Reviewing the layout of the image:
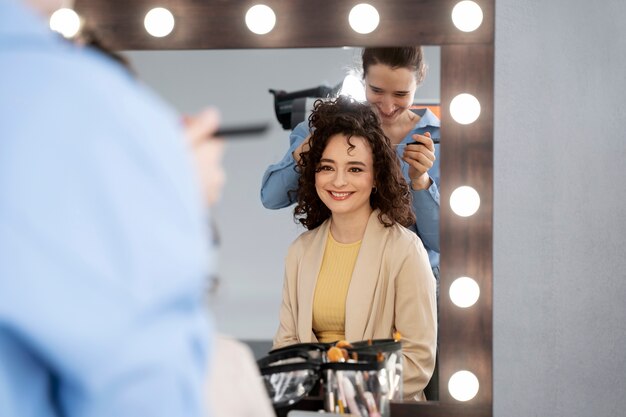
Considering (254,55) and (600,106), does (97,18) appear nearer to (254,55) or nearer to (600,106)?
(254,55)

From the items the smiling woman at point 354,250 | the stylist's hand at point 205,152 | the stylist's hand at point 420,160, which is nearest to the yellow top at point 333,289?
the smiling woman at point 354,250

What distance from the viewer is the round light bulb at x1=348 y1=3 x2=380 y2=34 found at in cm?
122

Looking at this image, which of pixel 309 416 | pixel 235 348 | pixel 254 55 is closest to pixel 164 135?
pixel 235 348

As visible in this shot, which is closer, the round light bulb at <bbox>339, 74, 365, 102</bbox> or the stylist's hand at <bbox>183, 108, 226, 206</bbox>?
the stylist's hand at <bbox>183, 108, 226, 206</bbox>

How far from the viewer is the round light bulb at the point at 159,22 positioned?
1.25 m

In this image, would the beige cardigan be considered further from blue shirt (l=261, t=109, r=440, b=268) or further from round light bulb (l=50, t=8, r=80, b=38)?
round light bulb (l=50, t=8, r=80, b=38)

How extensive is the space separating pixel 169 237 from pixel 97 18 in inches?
40.4

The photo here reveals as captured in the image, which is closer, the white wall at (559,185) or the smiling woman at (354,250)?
the smiling woman at (354,250)

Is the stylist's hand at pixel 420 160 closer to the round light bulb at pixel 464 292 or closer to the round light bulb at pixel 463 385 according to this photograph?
the round light bulb at pixel 464 292

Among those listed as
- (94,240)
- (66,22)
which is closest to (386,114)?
(66,22)

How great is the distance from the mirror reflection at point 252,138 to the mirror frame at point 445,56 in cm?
2

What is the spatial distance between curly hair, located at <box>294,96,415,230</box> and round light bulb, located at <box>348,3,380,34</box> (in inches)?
4.2

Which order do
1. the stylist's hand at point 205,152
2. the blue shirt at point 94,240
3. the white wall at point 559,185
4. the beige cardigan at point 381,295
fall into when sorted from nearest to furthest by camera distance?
the blue shirt at point 94,240
the stylist's hand at point 205,152
the beige cardigan at point 381,295
the white wall at point 559,185

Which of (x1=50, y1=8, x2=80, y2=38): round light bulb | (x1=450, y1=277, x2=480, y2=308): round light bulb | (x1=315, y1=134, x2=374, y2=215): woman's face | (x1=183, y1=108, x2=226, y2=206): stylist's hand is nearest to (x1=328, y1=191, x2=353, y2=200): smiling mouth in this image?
(x1=315, y1=134, x2=374, y2=215): woman's face
